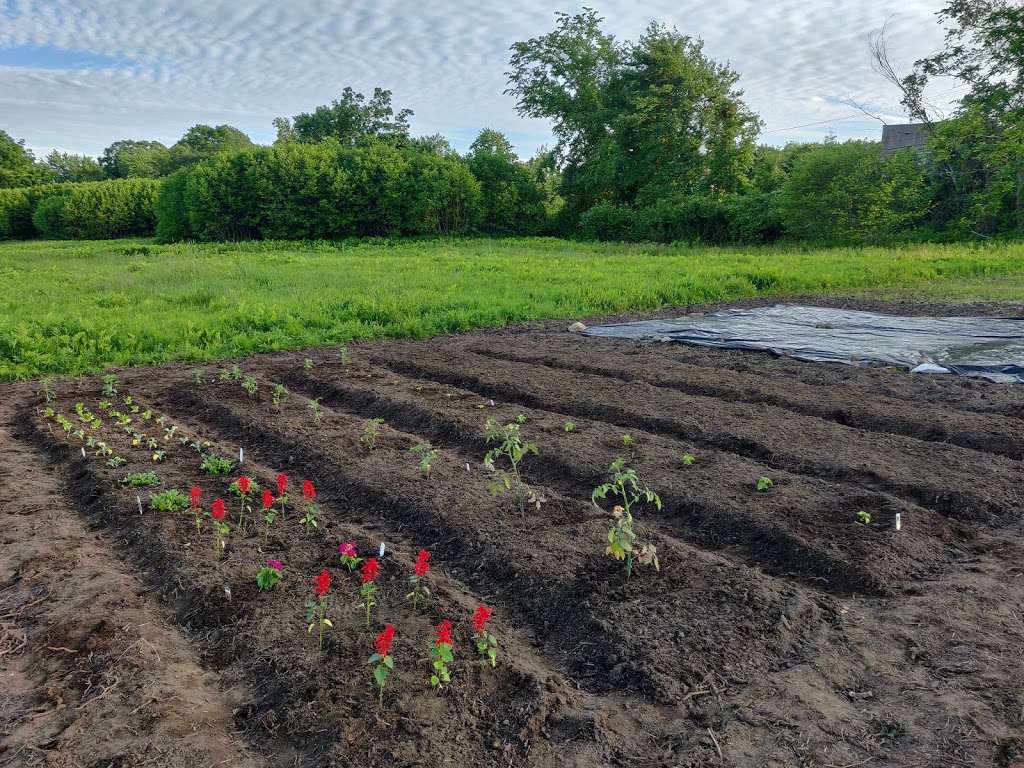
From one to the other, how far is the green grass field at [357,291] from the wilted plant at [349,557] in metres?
5.96

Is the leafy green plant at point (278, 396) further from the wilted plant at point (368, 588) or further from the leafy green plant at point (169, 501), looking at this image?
the wilted plant at point (368, 588)

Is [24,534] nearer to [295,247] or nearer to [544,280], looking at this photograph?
[544,280]

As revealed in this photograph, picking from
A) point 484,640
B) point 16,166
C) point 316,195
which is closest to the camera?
point 484,640

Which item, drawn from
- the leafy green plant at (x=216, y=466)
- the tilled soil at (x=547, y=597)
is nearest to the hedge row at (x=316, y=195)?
the tilled soil at (x=547, y=597)

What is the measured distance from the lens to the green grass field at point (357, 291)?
895 centimetres

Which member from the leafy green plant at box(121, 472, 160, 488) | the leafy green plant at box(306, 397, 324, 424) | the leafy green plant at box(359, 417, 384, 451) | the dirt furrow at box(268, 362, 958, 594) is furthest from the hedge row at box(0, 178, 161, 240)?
the dirt furrow at box(268, 362, 958, 594)

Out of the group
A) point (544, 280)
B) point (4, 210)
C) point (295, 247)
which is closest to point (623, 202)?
point (295, 247)

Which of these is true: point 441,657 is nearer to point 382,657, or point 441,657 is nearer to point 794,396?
point 382,657

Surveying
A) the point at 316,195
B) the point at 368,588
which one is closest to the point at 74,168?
the point at 316,195

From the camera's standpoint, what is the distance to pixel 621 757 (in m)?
2.27

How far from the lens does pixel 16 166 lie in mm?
60156

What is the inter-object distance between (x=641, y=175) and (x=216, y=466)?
30.3 meters

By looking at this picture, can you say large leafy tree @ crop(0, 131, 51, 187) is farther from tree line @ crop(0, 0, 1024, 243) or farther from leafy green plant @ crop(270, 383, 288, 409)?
leafy green plant @ crop(270, 383, 288, 409)

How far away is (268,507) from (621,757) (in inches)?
89.5
